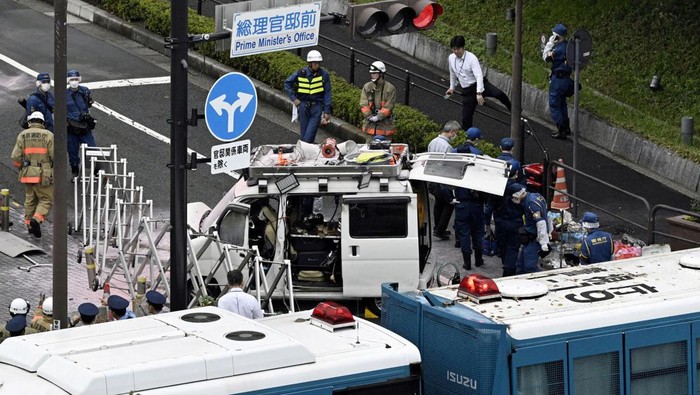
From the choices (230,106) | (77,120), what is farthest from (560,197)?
(230,106)

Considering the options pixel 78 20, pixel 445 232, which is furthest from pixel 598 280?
pixel 78 20

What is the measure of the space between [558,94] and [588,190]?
2.49m

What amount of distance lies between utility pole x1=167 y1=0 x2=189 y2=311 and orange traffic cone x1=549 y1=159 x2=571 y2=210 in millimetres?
8564

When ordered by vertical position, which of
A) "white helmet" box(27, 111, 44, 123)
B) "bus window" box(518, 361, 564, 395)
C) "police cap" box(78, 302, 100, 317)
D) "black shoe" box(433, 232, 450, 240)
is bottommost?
"bus window" box(518, 361, 564, 395)

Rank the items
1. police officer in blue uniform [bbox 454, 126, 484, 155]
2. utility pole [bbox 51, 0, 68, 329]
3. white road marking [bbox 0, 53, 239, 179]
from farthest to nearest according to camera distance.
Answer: white road marking [bbox 0, 53, 239, 179]
police officer in blue uniform [bbox 454, 126, 484, 155]
utility pole [bbox 51, 0, 68, 329]

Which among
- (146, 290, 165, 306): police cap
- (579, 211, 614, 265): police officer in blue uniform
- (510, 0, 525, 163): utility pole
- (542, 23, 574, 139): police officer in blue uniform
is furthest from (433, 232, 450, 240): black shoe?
(146, 290, 165, 306): police cap

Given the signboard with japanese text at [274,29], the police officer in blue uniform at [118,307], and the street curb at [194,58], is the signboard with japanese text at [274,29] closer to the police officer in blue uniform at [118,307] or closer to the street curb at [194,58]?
the police officer in blue uniform at [118,307]

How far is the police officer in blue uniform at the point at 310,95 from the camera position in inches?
851

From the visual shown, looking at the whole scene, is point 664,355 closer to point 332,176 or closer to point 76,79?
point 332,176

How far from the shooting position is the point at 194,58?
27.2 m

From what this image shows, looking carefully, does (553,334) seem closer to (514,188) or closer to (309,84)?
(514,188)

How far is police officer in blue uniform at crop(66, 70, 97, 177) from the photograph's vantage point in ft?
68.1

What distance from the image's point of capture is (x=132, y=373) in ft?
29.8

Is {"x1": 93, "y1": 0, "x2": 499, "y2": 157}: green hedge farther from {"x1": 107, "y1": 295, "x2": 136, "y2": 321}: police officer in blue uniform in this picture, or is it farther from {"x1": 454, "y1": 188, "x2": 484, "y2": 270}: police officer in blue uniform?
{"x1": 107, "y1": 295, "x2": 136, "y2": 321}: police officer in blue uniform
